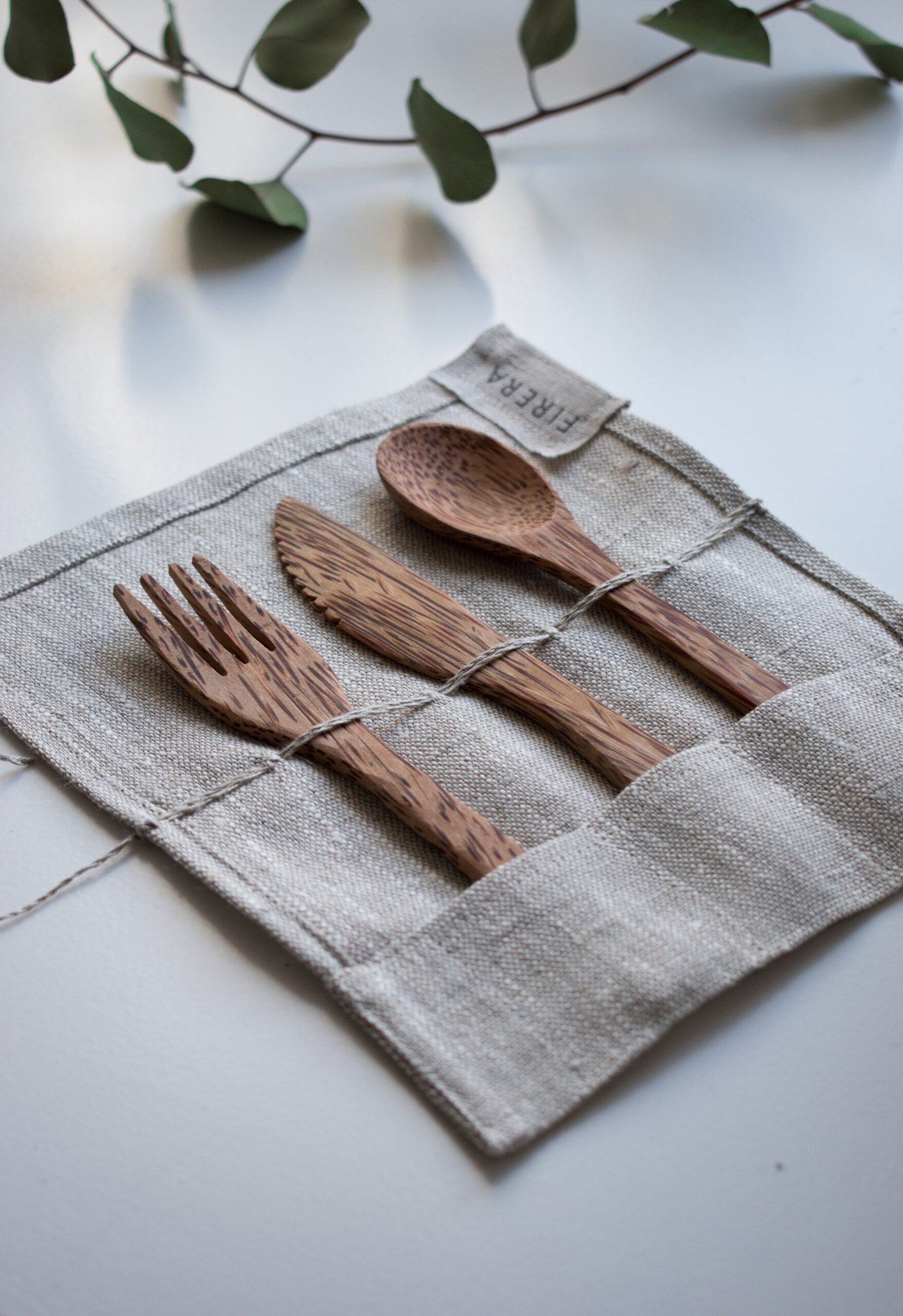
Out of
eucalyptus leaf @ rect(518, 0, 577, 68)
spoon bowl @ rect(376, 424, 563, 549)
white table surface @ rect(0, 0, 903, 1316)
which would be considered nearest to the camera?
white table surface @ rect(0, 0, 903, 1316)

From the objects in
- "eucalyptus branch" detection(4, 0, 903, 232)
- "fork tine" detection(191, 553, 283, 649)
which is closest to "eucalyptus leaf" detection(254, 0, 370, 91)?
"eucalyptus branch" detection(4, 0, 903, 232)

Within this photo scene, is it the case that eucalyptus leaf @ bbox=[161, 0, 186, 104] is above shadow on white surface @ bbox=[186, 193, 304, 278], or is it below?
above

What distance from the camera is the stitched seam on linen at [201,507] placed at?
1.91 ft

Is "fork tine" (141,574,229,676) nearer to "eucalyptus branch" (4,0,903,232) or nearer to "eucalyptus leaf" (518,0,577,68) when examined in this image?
"eucalyptus branch" (4,0,903,232)

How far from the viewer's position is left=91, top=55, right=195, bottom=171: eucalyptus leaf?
0.75 meters

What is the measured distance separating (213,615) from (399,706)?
10 centimetres

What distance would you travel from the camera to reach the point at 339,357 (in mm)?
766

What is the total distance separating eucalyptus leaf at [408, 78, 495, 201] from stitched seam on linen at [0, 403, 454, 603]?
224mm

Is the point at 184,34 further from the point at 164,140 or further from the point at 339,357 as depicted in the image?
the point at 339,357

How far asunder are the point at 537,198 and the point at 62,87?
0.41m

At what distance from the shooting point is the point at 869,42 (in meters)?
0.94

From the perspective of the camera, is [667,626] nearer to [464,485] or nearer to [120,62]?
[464,485]

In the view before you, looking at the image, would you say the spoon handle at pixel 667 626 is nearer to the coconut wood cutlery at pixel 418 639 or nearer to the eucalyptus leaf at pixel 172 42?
the coconut wood cutlery at pixel 418 639

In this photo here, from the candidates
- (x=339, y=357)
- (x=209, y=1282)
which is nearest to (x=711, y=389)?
(x=339, y=357)
